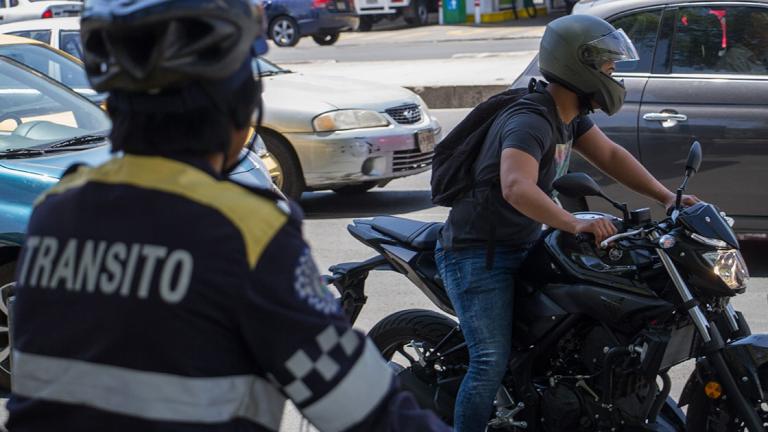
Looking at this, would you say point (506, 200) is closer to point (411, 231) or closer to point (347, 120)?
point (411, 231)

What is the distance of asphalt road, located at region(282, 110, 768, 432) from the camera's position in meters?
6.26

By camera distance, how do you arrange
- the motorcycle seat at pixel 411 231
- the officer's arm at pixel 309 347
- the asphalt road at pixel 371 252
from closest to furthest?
the officer's arm at pixel 309 347, the motorcycle seat at pixel 411 231, the asphalt road at pixel 371 252

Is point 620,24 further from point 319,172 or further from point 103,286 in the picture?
point 103,286

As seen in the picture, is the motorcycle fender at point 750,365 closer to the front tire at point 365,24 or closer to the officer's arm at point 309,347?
the officer's arm at point 309,347

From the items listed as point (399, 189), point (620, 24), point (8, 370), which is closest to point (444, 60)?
point (399, 189)

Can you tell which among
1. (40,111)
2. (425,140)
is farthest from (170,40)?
(425,140)

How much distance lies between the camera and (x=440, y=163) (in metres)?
3.94

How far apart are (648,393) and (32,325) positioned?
93.5 inches

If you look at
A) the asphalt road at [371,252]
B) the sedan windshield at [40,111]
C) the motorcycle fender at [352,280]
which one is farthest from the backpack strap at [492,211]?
the sedan windshield at [40,111]

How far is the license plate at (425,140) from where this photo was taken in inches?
367

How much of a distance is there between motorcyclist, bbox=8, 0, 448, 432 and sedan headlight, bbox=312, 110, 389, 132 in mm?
7338

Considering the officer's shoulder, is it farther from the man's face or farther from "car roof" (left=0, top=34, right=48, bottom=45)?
"car roof" (left=0, top=34, right=48, bottom=45)

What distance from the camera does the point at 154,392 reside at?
1638 millimetres

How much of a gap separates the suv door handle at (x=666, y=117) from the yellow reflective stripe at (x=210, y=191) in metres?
5.41
